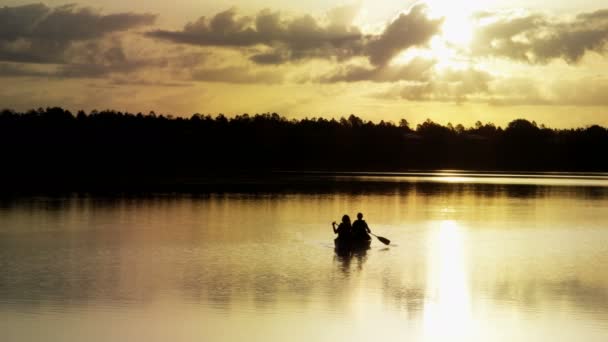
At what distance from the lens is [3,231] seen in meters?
30.8

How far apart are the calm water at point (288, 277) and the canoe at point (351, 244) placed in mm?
389

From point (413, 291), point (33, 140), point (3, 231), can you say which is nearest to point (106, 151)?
point (33, 140)

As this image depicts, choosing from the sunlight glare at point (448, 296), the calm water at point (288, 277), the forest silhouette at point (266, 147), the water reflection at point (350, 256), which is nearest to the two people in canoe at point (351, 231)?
the water reflection at point (350, 256)

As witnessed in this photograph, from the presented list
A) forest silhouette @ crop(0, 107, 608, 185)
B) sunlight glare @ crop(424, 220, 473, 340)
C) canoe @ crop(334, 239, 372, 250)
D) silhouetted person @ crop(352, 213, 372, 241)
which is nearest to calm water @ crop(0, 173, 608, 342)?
sunlight glare @ crop(424, 220, 473, 340)

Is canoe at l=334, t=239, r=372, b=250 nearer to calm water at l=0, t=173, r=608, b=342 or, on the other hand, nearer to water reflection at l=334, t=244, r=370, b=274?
water reflection at l=334, t=244, r=370, b=274

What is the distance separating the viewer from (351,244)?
27.8m

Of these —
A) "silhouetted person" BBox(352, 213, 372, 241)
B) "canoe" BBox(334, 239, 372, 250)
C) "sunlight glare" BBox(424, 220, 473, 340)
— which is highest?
"silhouetted person" BBox(352, 213, 372, 241)

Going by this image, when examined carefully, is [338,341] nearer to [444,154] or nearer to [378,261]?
[378,261]

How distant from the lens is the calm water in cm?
1534

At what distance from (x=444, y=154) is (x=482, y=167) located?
8898mm

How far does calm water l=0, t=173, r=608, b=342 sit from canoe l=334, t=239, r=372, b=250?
15.3 inches

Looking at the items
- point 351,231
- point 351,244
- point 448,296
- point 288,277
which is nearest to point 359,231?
point 351,231

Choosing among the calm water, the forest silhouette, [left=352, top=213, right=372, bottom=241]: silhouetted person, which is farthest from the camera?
the forest silhouette

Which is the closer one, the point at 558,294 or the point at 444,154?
the point at 558,294
